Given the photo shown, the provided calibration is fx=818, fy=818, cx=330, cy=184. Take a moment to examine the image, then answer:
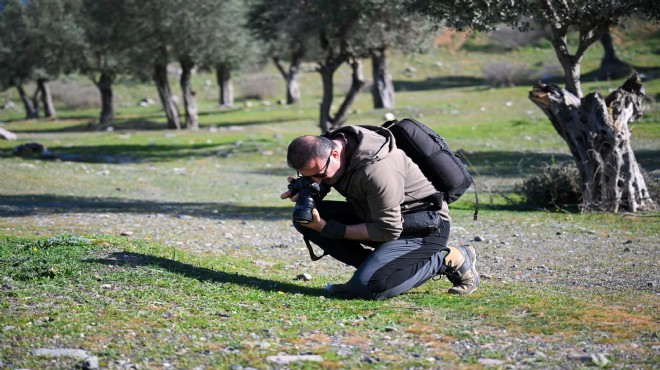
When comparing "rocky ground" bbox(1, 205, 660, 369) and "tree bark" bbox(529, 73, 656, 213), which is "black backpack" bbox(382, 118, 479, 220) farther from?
"tree bark" bbox(529, 73, 656, 213)

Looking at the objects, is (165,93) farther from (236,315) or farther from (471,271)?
(236,315)

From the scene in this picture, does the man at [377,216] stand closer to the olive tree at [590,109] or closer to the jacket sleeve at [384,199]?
the jacket sleeve at [384,199]

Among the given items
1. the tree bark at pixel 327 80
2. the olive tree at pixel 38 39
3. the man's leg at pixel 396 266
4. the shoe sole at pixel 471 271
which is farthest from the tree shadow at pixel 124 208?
the olive tree at pixel 38 39

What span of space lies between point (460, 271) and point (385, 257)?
2.83 ft

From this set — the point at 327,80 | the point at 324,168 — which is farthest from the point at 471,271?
the point at 327,80

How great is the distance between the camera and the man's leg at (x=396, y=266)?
676cm

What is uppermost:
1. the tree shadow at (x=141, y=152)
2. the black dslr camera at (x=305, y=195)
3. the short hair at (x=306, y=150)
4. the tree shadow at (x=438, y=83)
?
the tree shadow at (x=438, y=83)

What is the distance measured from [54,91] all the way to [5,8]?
16.9m

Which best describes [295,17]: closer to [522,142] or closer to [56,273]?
[522,142]

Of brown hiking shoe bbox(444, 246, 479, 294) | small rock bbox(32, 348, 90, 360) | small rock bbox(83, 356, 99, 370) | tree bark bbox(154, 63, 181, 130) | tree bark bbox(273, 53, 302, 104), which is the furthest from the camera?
tree bark bbox(273, 53, 302, 104)

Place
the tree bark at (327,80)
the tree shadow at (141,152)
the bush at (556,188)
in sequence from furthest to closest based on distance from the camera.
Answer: the tree shadow at (141,152)
the tree bark at (327,80)
the bush at (556,188)

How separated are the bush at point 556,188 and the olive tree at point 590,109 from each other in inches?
17.0

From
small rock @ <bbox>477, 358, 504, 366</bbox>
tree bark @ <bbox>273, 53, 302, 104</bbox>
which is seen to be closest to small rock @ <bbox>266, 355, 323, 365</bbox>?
small rock @ <bbox>477, 358, 504, 366</bbox>

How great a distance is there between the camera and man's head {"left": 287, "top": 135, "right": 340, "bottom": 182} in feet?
20.7
